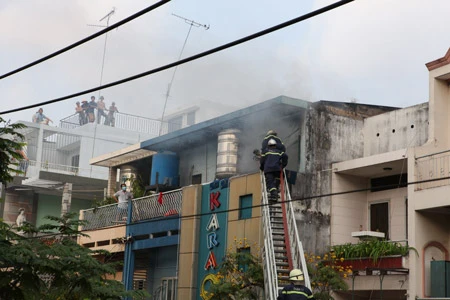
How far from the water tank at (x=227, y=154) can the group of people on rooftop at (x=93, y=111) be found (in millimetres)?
17532

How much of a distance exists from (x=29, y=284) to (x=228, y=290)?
5.19 m

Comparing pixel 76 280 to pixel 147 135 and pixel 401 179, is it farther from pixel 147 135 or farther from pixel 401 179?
pixel 147 135

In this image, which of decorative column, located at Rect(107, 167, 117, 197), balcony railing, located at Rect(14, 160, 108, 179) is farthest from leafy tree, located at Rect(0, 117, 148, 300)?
balcony railing, located at Rect(14, 160, 108, 179)

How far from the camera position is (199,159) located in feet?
89.0

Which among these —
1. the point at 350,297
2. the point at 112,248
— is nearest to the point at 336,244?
the point at 350,297

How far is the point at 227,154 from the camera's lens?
2395 cm

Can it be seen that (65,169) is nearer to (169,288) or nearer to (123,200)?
(123,200)

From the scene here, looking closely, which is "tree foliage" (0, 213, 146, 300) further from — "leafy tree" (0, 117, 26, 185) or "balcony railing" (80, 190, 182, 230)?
"balcony railing" (80, 190, 182, 230)

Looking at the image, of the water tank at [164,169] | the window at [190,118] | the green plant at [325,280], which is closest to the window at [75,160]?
the window at [190,118]

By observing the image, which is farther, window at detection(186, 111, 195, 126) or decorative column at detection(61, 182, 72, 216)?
window at detection(186, 111, 195, 126)

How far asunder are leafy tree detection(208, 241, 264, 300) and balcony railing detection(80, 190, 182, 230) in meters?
4.82

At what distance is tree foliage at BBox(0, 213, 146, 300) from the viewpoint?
15.1 metres

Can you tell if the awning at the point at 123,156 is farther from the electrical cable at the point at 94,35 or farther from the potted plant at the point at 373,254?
the electrical cable at the point at 94,35

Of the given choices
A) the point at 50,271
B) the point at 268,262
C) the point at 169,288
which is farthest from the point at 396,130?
the point at 50,271
